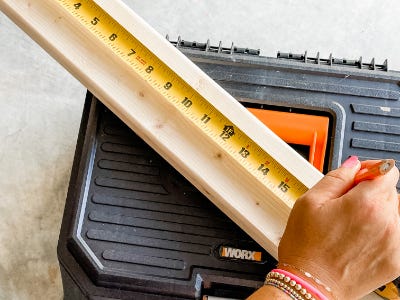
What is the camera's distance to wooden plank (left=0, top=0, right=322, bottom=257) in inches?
37.7

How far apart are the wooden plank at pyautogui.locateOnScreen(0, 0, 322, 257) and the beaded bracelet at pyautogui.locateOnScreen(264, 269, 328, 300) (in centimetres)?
19

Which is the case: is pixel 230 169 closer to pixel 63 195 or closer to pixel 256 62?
pixel 256 62

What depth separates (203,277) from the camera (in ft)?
3.29

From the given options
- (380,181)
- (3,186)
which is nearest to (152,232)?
(380,181)

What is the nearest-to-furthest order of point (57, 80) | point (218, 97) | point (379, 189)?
point (379, 189)
point (218, 97)
point (57, 80)

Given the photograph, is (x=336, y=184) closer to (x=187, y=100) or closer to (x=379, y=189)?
(x=379, y=189)

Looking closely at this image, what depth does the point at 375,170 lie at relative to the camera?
750 mm

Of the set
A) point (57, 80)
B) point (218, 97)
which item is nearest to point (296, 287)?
point (218, 97)

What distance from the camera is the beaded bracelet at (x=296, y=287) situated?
2.46 feet

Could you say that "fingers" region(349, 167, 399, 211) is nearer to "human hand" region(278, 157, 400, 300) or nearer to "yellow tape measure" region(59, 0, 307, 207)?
"human hand" region(278, 157, 400, 300)

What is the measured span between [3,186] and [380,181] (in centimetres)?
92

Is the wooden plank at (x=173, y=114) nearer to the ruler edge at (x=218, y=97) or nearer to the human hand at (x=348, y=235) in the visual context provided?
the ruler edge at (x=218, y=97)

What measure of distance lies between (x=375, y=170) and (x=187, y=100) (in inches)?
13.7

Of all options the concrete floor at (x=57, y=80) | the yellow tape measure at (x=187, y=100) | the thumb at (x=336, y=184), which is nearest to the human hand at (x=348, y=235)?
the thumb at (x=336, y=184)
